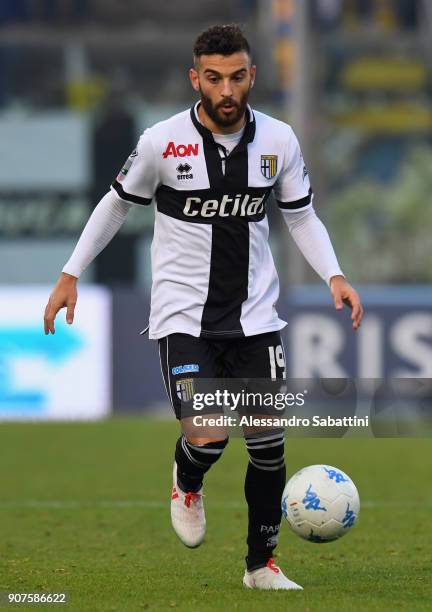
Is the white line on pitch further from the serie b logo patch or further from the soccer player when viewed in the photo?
the serie b logo patch

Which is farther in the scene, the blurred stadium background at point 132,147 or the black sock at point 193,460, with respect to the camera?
the blurred stadium background at point 132,147

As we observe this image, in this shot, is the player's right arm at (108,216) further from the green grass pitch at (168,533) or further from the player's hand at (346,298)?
the green grass pitch at (168,533)

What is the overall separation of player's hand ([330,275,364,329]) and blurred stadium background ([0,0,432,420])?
30.8ft

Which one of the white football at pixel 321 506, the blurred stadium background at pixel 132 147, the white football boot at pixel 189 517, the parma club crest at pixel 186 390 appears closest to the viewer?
Result: the parma club crest at pixel 186 390

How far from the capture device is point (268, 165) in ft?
22.0

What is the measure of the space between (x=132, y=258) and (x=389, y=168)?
5354 millimetres

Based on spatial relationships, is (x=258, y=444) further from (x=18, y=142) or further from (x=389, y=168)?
(x=389, y=168)

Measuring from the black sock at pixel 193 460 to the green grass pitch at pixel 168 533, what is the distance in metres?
0.42

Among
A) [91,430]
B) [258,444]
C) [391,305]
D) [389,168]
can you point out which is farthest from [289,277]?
[258,444]

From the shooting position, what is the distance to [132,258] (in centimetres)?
2231

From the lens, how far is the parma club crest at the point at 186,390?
6.57 m

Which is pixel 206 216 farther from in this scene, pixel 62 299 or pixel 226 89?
pixel 62 299

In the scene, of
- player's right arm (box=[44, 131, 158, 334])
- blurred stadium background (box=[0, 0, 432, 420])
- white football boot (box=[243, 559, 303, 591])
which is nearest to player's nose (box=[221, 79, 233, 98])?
player's right arm (box=[44, 131, 158, 334])

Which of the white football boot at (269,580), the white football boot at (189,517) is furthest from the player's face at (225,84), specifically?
the white football boot at (269,580)
